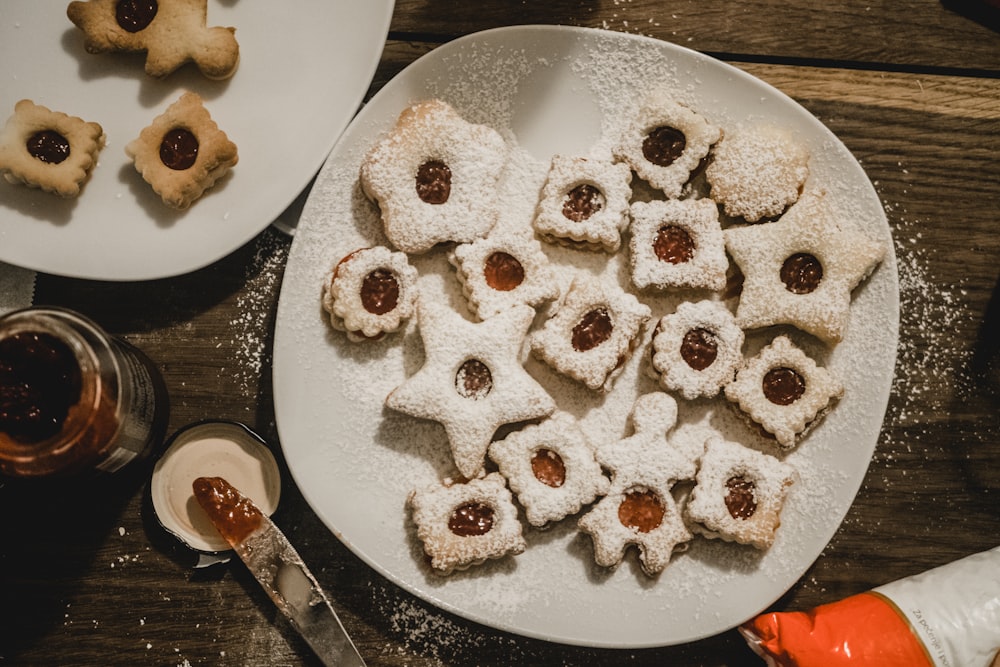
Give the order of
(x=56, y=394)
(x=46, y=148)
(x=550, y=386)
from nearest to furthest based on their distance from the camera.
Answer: (x=56, y=394) → (x=46, y=148) → (x=550, y=386)

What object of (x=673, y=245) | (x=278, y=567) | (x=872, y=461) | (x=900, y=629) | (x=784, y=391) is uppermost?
(x=673, y=245)

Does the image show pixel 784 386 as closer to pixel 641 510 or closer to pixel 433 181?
pixel 641 510

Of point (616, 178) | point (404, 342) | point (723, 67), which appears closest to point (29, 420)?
point (404, 342)

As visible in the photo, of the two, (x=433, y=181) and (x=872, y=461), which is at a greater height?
(x=433, y=181)

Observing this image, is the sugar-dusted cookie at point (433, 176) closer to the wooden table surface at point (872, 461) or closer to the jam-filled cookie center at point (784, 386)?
the wooden table surface at point (872, 461)

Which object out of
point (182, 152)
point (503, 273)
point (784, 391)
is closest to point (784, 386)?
point (784, 391)

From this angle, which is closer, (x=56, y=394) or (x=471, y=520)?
(x=56, y=394)

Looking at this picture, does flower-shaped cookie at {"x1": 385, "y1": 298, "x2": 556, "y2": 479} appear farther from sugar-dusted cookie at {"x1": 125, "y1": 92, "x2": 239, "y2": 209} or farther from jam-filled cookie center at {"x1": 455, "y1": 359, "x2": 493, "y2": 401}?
sugar-dusted cookie at {"x1": 125, "y1": 92, "x2": 239, "y2": 209}

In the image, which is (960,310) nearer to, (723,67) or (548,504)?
(723,67)
